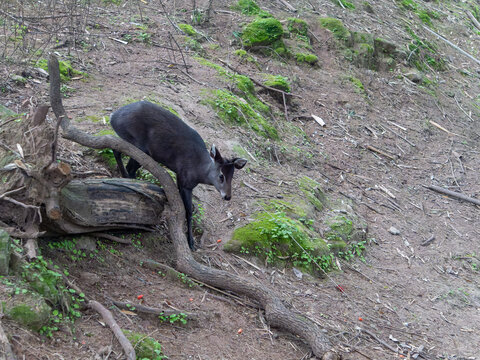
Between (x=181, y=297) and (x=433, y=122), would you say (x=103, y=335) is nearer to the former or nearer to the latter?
(x=181, y=297)

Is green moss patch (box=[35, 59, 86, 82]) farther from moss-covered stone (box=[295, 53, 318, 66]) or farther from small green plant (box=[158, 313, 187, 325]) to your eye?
moss-covered stone (box=[295, 53, 318, 66])

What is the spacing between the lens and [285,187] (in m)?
8.51

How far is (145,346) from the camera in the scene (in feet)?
13.8

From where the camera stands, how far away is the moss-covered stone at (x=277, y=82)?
11555 millimetres

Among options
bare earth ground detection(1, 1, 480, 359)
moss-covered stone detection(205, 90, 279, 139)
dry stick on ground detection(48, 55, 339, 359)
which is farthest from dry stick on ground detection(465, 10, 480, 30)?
dry stick on ground detection(48, 55, 339, 359)

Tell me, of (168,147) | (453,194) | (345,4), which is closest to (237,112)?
(168,147)

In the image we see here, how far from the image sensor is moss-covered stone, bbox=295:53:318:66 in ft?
43.7

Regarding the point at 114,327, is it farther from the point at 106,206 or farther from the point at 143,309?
the point at 106,206

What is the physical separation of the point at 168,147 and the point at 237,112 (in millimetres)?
3302

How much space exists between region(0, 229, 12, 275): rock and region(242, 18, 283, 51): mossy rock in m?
9.82

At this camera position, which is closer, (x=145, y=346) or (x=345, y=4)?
(x=145, y=346)

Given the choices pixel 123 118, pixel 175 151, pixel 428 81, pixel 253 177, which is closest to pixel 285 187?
pixel 253 177

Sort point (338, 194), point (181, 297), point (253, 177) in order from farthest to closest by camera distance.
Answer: point (338, 194)
point (253, 177)
point (181, 297)

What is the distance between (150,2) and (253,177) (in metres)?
7.23
